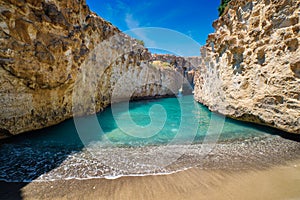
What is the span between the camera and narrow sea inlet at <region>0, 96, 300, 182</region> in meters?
3.52

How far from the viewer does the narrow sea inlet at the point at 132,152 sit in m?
3.52

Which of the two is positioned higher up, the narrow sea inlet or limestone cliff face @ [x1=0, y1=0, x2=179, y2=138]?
limestone cliff face @ [x1=0, y1=0, x2=179, y2=138]

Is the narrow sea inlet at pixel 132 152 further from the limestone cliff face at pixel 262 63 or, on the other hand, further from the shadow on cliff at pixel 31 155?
the limestone cliff face at pixel 262 63

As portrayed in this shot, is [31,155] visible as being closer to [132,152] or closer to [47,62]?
[132,152]

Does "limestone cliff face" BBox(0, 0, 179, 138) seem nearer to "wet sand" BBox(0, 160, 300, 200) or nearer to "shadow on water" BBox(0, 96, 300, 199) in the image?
"shadow on water" BBox(0, 96, 300, 199)

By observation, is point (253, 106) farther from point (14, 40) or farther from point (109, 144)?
point (14, 40)

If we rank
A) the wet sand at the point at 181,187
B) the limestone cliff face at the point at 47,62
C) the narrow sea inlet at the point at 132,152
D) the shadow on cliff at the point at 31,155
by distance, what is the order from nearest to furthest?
the wet sand at the point at 181,187 < the shadow on cliff at the point at 31,155 < the narrow sea inlet at the point at 132,152 < the limestone cliff face at the point at 47,62

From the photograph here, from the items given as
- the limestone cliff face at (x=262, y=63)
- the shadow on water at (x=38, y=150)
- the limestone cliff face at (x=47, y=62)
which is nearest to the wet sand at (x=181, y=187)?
the shadow on water at (x=38, y=150)

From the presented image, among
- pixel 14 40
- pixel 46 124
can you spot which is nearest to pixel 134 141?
pixel 46 124

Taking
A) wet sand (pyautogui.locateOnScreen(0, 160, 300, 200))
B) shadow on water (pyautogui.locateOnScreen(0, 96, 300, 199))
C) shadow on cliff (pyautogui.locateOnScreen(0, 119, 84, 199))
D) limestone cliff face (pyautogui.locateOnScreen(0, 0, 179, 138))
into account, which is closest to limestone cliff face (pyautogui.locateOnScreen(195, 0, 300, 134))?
shadow on water (pyautogui.locateOnScreen(0, 96, 300, 199))

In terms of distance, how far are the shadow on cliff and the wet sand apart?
0.06 m

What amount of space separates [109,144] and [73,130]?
2.71 m

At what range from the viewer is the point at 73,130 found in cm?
676

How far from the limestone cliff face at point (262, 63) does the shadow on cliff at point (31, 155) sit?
26.4ft
